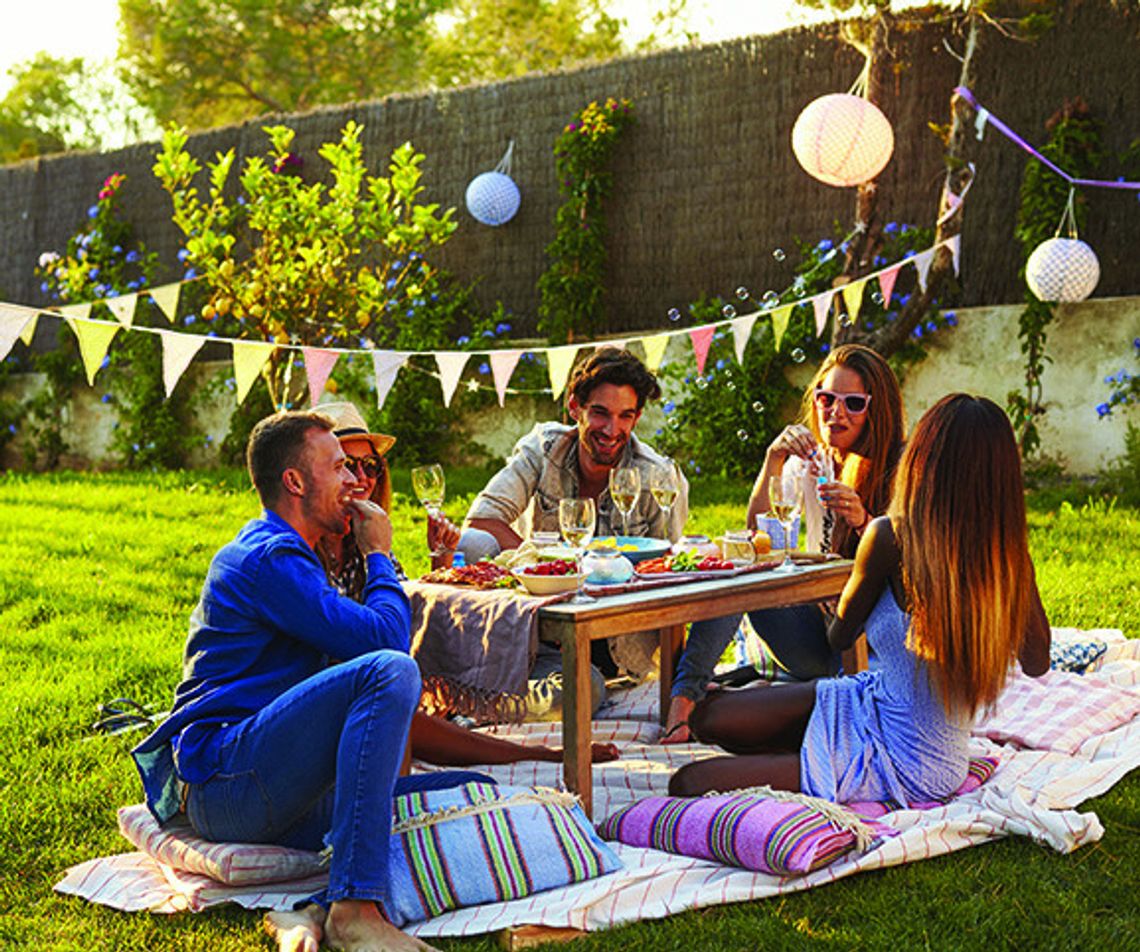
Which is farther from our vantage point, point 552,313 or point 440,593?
point 552,313

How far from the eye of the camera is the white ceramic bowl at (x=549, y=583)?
3512 mm

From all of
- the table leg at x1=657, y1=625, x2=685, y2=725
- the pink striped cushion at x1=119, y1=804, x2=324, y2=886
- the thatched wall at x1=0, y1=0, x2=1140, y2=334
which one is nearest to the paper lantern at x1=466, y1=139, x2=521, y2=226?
the thatched wall at x1=0, y1=0, x2=1140, y2=334

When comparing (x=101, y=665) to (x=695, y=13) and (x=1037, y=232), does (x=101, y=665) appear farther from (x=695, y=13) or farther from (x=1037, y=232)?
(x=695, y=13)

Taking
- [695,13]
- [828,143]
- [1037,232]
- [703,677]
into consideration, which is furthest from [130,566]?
[695,13]

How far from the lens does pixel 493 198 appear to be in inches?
395

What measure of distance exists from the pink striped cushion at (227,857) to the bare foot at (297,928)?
5.5 inches

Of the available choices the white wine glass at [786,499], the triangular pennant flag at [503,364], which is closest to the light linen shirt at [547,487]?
the white wine glass at [786,499]

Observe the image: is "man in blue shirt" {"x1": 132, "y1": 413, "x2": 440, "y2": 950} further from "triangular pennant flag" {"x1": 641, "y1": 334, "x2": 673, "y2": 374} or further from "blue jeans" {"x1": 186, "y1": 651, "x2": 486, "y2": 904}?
"triangular pennant flag" {"x1": 641, "y1": 334, "x2": 673, "y2": 374}

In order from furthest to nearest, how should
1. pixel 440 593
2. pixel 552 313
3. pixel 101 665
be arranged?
pixel 552 313 < pixel 101 665 < pixel 440 593

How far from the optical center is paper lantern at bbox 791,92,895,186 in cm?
799

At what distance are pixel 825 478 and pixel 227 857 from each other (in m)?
2.05

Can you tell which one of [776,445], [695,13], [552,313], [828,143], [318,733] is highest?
[695,13]

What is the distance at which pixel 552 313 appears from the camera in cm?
984

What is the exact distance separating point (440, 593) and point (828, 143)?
17.2 feet
